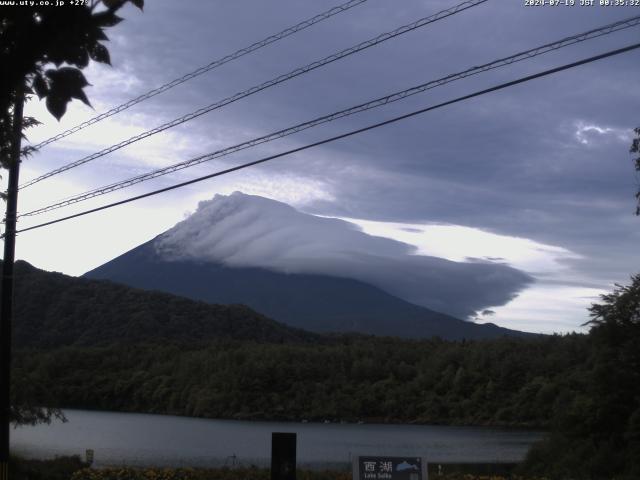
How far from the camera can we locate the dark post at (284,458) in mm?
14461

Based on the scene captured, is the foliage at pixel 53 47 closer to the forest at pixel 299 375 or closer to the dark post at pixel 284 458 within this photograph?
the dark post at pixel 284 458

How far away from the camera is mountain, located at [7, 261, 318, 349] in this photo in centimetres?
10563

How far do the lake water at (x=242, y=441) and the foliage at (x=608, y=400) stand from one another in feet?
33.3

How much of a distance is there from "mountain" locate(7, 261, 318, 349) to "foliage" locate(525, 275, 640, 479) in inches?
3110

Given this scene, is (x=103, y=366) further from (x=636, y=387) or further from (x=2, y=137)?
(x=2, y=137)

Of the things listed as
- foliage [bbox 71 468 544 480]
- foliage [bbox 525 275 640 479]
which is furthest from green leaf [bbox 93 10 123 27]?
foliage [bbox 525 275 640 479]

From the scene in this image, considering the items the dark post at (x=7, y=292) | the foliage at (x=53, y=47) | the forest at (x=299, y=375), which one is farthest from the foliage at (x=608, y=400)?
the forest at (x=299, y=375)

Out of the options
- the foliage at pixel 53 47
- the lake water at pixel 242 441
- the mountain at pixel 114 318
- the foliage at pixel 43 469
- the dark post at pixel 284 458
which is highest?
the mountain at pixel 114 318

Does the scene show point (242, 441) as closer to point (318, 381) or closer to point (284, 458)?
point (318, 381)

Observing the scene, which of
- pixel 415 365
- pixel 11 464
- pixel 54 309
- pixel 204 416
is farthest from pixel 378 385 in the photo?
pixel 11 464

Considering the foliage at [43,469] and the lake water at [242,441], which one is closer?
the foliage at [43,469]

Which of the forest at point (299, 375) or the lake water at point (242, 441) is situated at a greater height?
the forest at point (299, 375)

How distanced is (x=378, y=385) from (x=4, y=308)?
2841 inches

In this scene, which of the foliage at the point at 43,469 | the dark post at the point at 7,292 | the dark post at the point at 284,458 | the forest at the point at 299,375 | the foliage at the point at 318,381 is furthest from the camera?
the foliage at the point at 318,381
